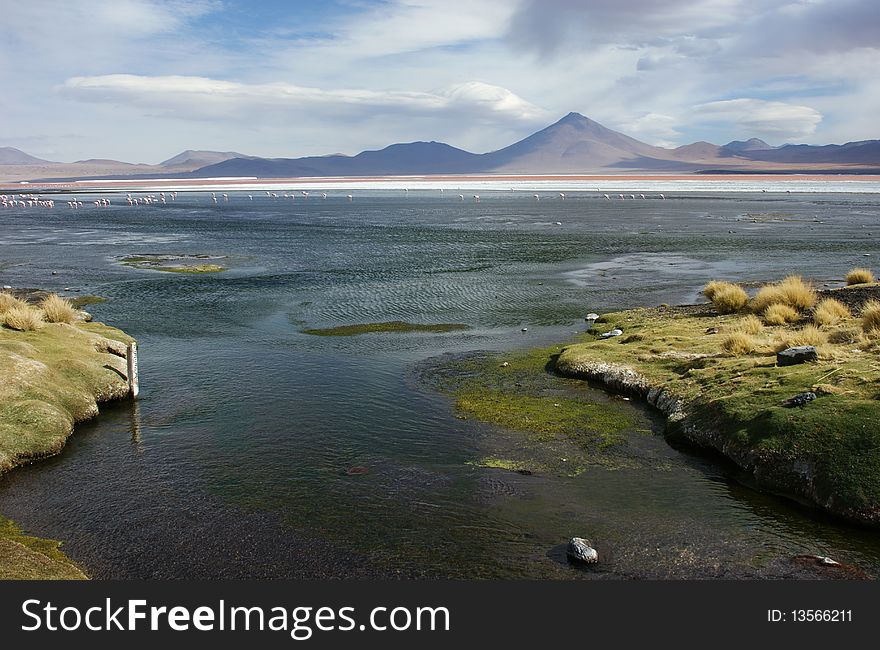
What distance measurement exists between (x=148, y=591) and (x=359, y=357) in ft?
58.3

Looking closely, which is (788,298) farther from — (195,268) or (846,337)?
(195,268)

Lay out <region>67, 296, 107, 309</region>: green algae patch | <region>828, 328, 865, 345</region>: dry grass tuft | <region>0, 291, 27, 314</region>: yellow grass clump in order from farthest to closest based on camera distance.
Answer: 1. <region>67, 296, 107, 309</region>: green algae patch
2. <region>0, 291, 27, 314</region>: yellow grass clump
3. <region>828, 328, 865, 345</region>: dry grass tuft

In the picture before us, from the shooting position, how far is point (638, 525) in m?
14.2

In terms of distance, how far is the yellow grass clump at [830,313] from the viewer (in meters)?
25.6

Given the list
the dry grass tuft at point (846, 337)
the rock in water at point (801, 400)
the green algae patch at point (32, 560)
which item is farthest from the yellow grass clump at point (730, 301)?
the green algae patch at point (32, 560)

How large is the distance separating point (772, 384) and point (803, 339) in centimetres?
469

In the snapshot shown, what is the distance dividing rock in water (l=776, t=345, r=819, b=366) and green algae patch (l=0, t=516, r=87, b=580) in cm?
1832

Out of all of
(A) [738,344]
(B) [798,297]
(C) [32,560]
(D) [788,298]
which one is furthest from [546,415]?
(B) [798,297]

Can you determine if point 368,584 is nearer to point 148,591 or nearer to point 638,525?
point 148,591

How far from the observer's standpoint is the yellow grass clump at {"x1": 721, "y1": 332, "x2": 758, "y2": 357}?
22639mm

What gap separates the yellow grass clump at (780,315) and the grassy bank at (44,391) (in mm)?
23127

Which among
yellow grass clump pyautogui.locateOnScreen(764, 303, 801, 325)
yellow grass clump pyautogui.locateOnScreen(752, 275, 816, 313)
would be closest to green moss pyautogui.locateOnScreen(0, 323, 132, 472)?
yellow grass clump pyautogui.locateOnScreen(764, 303, 801, 325)

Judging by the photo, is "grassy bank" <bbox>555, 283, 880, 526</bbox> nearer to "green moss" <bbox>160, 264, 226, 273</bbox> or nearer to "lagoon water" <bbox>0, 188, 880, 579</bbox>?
"lagoon water" <bbox>0, 188, 880, 579</bbox>

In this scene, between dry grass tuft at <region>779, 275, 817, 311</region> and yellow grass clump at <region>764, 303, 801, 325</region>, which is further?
dry grass tuft at <region>779, 275, 817, 311</region>
